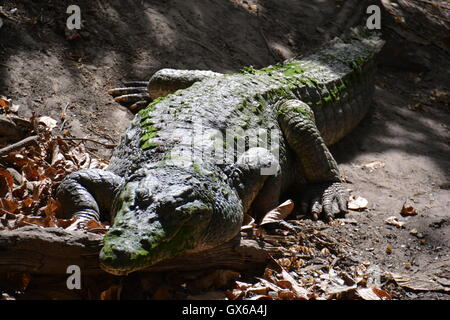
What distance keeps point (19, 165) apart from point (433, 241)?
3561 millimetres

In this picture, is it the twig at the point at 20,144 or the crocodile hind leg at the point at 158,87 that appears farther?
the crocodile hind leg at the point at 158,87

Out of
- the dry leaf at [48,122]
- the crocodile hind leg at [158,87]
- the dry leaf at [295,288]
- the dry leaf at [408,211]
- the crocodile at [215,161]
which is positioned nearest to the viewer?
the crocodile at [215,161]

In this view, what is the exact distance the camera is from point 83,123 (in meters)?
5.20

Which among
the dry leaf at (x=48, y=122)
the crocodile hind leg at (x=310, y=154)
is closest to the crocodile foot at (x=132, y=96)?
the dry leaf at (x=48, y=122)

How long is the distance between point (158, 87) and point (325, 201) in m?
2.27

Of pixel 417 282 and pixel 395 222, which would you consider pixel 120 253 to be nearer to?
pixel 417 282

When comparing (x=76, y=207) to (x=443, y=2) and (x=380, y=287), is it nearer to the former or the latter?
(x=380, y=287)

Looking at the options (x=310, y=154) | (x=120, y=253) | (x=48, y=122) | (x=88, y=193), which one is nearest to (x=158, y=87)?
(x=48, y=122)

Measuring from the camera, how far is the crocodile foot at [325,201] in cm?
479

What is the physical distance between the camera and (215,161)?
4008mm

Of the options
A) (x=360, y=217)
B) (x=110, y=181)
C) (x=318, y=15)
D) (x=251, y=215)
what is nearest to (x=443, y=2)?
(x=318, y=15)
